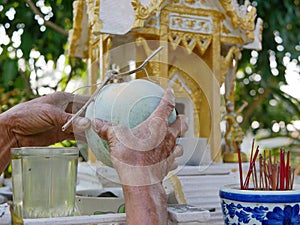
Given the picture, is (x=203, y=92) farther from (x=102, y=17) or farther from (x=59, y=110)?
(x=59, y=110)

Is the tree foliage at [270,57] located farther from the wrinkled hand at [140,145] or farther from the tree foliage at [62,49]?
the wrinkled hand at [140,145]

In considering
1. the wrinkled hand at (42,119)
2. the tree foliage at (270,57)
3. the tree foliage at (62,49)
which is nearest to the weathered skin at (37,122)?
the wrinkled hand at (42,119)

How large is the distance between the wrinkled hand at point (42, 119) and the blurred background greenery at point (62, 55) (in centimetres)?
97

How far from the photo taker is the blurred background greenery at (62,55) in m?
1.99

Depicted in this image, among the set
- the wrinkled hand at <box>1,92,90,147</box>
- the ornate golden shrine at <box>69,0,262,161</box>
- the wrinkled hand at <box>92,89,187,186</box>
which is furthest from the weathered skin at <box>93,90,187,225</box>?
the ornate golden shrine at <box>69,0,262,161</box>

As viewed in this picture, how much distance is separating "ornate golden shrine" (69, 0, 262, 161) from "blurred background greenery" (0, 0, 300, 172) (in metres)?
0.45

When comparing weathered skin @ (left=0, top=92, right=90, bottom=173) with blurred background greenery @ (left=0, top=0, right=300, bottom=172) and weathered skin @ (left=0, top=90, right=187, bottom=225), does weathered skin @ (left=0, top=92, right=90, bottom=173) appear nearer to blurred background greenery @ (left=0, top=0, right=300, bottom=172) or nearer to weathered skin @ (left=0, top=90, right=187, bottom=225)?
weathered skin @ (left=0, top=90, right=187, bottom=225)

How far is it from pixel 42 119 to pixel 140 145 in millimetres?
261

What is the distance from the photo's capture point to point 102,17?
1.34 meters

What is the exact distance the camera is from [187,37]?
1456 mm

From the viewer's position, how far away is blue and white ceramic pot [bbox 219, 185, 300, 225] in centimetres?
71

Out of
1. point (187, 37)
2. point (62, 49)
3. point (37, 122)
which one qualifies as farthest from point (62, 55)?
point (37, 122)

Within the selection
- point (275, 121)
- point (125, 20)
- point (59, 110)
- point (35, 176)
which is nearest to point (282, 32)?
point (275, 121)

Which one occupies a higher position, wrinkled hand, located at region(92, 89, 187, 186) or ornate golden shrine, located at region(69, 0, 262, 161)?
ornate golden shrine, located at region(69, 0, 262, 161)
